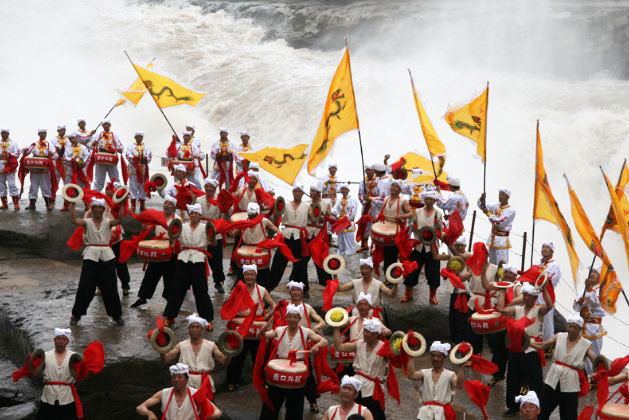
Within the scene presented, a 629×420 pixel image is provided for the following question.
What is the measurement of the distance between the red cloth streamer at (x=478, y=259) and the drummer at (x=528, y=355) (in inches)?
36.5

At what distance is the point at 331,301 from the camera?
29.3 ft

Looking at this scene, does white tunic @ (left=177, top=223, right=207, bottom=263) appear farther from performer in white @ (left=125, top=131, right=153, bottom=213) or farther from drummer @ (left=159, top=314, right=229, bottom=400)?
performer in white @ (left=125, top=131, right=153, bottom=213)

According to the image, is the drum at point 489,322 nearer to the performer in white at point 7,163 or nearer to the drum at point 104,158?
the drum at point 104,158

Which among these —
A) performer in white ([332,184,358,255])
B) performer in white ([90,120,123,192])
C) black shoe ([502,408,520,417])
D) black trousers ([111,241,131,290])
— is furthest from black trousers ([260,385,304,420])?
performer in white ([90,120,123,192])

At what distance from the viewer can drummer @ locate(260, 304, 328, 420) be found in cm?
804

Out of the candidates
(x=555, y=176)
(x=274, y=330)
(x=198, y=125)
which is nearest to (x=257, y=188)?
(x=274, y=330)

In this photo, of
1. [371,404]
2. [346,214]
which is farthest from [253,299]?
[346,214]

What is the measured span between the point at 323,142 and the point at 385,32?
76.6ft

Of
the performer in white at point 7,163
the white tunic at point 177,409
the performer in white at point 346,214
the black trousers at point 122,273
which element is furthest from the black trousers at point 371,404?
the performer in white at point 7,163

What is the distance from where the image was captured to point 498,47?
31.2m

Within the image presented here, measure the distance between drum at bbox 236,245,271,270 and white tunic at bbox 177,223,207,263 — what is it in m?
0.51

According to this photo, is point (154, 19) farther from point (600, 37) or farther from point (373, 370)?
point (373, 370)

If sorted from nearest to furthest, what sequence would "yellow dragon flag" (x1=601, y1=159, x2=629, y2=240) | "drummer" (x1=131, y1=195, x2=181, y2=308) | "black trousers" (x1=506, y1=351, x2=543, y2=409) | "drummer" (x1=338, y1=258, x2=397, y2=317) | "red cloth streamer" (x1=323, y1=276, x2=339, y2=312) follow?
"black trousers" (x1=506, y1=351, x2=543, y2=409)
"red cloth streamer" (x1=323, y1=276, x2=339, y2=312)
"drummer" (x1=338, y1=258, x2=397, y2=317)
"yellow dragon flag" (x1=601, y1=159, x2=629, y2=240)
"drummer" (x1=131, y1=195, x2=181, y2=308)

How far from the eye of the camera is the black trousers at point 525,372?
8.66 metres
